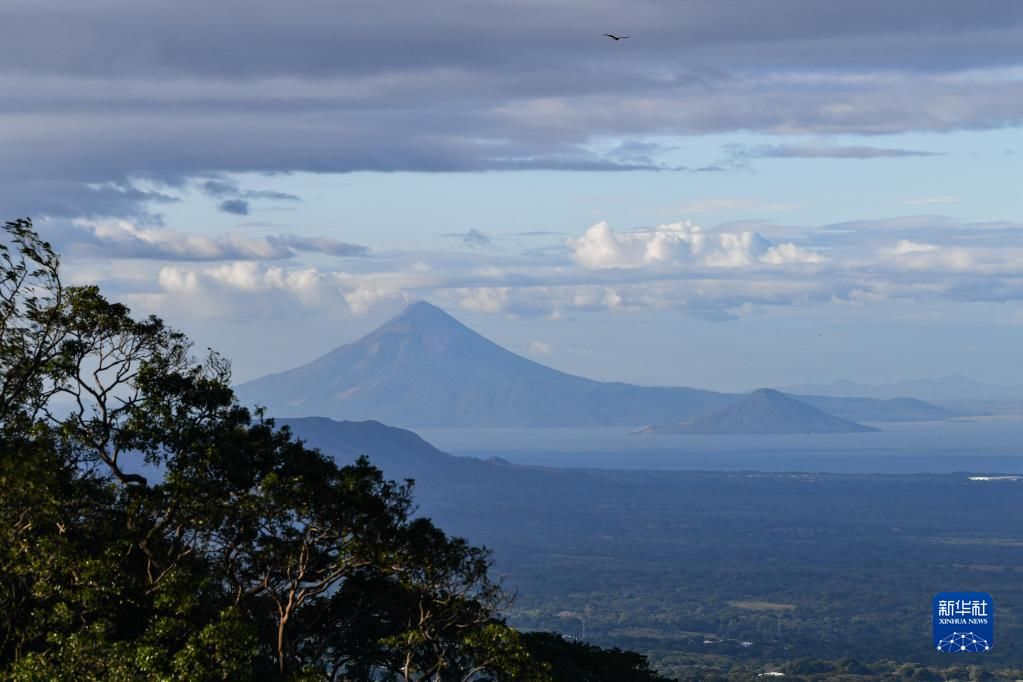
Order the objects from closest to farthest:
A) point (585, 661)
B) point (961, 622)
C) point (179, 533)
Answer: point (179, 533), point (961, 622), point (585, 661)

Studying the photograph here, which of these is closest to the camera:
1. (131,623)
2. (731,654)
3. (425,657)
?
(131,623)

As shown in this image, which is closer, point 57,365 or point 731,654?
point 57,365

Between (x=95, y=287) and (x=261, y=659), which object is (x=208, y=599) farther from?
(x=95, y=287)

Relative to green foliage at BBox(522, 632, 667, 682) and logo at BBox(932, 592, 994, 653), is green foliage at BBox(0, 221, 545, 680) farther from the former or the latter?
logo at BBox(932, 592, 994, 653)

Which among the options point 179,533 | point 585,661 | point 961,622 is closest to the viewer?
point 179,533

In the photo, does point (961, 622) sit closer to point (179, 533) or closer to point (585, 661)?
point (585, 661)

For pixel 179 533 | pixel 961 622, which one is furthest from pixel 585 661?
pixel 179 533

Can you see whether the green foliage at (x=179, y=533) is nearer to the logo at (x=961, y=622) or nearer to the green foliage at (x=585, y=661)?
the green foliage at (x=585, y=661)

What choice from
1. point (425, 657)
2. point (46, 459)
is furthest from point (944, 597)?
point (46, 459)

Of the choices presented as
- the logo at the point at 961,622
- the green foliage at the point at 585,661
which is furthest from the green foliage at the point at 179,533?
the logo at the point at 961,622

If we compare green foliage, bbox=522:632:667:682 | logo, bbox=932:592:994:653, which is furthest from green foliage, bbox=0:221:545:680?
logo, bbox=932:592:994:653
